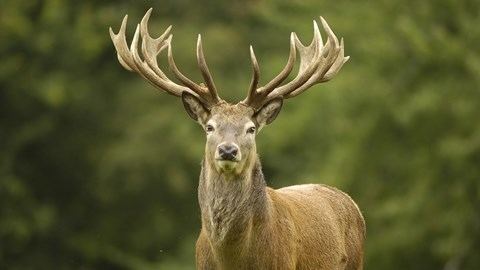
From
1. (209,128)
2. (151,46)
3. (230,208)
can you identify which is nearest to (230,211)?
(230,208)

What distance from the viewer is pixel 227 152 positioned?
12797 millimetres

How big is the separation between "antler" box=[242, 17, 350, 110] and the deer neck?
694mm

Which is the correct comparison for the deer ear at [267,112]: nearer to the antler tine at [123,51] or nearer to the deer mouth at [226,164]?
the deer mouth at [226,164]

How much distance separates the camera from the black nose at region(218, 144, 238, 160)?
504 inches

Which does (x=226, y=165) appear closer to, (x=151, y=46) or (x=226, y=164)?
(x=226, y=164)

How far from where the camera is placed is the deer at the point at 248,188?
13.1 meters

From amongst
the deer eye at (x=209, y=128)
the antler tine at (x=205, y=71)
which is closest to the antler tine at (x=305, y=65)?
the antler tine at (x=205, y=71)

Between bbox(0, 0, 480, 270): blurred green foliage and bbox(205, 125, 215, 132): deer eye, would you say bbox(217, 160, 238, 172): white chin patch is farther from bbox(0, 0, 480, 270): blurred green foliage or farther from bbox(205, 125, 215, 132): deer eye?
bbox(0, 0, 480, 270): blurred green foliage

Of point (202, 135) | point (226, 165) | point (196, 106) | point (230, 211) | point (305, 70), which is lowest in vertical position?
point (202, 135)

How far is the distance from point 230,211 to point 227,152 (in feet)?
1.79

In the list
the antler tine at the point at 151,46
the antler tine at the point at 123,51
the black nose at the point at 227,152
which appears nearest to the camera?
the black nose at the point at 227,152

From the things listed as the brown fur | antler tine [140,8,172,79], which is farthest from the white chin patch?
antler tine [140,8,172,79]

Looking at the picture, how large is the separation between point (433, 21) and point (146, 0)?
8.31 meters

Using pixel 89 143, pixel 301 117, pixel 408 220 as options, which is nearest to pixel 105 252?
pixel 89 143
